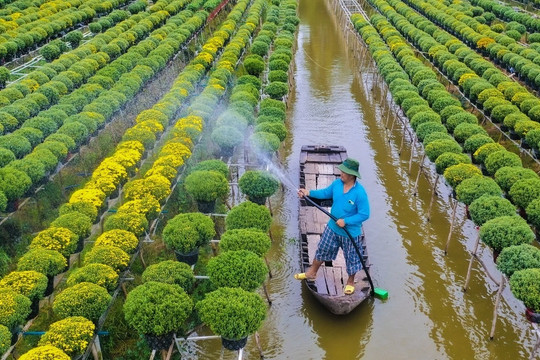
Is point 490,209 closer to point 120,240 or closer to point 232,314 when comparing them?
point 232,314

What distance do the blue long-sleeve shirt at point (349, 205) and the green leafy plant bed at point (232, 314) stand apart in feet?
8.57

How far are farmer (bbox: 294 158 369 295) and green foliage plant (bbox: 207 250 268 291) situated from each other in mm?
1666

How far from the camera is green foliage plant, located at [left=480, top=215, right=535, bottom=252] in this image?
10.7 meters

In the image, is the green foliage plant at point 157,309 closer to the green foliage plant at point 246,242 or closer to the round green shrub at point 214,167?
the green foliage plant at point 246,242

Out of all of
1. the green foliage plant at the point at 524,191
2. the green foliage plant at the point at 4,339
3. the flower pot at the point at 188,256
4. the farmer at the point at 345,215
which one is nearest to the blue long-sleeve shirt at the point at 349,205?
the farmer at the point at 345,215

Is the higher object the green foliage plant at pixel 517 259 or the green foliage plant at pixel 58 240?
the green foliage plant at pixel 517 259

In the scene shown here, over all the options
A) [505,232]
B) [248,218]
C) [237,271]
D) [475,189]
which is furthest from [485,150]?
[237,271]

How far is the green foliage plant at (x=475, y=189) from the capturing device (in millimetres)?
12508

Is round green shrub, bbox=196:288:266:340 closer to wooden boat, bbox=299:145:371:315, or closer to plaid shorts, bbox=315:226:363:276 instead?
plaid shorts, bbox=315:226:363:276

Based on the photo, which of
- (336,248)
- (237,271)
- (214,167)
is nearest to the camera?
(237,271)

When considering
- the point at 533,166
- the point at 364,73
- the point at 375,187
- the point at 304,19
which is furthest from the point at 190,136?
the point at 304,19

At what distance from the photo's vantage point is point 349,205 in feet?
33.4

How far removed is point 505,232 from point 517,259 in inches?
35.8

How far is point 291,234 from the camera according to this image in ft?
48.8
